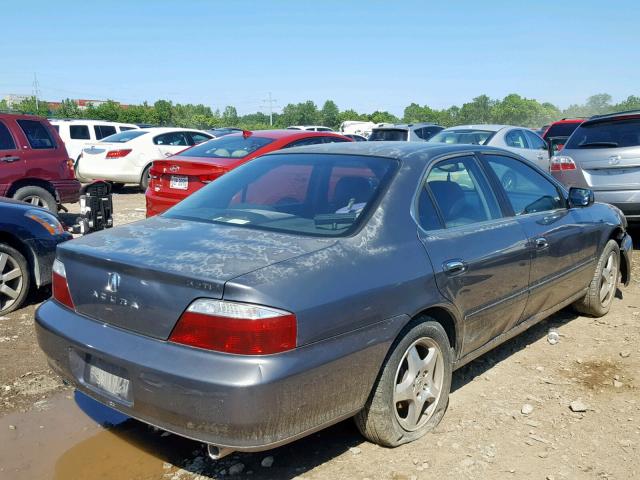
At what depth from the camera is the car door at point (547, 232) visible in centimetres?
424

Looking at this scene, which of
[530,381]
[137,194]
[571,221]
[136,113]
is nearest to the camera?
[530,381]

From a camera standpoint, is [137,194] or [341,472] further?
[137,194]

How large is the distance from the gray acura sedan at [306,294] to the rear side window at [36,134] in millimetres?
6151

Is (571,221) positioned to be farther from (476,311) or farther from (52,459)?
(52,459)

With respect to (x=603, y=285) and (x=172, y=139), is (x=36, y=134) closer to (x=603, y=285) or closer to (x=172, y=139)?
(x=172, y=139)

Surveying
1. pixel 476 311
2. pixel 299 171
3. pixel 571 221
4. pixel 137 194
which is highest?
pixel 299 171

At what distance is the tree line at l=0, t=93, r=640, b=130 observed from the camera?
47.4 metres

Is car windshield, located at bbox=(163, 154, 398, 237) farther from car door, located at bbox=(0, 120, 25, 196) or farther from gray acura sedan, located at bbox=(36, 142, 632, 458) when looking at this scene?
car door, located at bbox=(0, 120, 25, 196)

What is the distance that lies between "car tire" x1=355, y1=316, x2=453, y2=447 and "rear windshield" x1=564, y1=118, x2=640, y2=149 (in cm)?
559

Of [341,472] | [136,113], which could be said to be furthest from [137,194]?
[136,113]

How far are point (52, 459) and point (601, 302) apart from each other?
448 cm

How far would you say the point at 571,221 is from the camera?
4.76 meters

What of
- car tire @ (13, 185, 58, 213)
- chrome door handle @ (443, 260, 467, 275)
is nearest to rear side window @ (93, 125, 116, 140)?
car tire @ (13, 185, 58, 213)

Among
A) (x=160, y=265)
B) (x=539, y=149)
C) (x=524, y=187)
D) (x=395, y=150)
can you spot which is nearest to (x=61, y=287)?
(x=160, y=265)
